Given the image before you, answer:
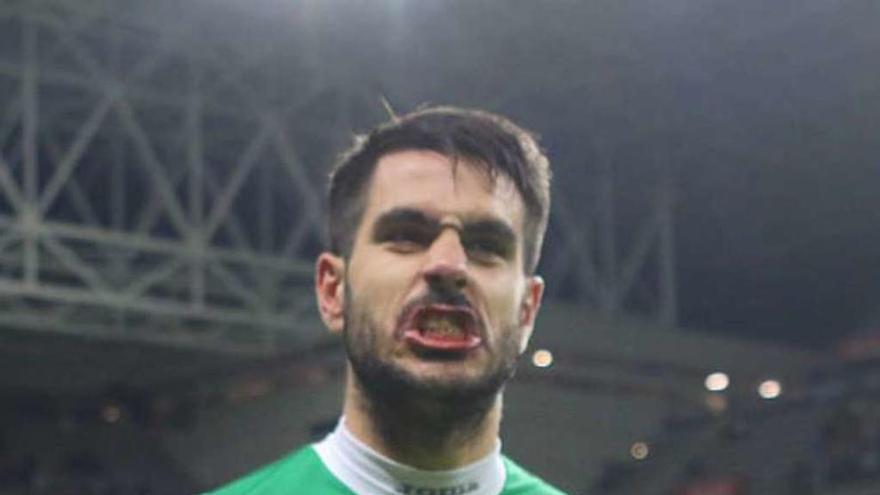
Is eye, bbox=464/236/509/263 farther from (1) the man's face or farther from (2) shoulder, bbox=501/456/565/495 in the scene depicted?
(2) shoulder, bbox=501/456/565/495

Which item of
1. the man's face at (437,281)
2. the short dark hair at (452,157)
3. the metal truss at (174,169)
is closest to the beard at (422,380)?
the man's face at (437,281)

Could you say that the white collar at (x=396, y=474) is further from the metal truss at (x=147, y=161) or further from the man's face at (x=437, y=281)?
the metal truss at (x=147, y=161)

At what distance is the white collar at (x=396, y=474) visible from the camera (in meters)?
2.35

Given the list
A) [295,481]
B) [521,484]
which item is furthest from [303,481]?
[521,484]

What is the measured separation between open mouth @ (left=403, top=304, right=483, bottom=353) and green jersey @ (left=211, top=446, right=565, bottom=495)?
27 centimetres

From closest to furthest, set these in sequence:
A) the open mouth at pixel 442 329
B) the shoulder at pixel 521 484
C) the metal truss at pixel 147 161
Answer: the open mouth at pixel 442 329 < the shoulder at pixel 521 484 < the metal truss at pixel 147 161

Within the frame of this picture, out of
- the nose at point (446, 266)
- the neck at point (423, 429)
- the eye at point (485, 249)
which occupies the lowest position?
the neck at point (423, 429)

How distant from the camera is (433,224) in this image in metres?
2.34

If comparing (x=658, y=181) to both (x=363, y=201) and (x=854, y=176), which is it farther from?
(x=363, y=201)

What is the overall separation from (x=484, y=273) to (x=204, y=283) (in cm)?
2043

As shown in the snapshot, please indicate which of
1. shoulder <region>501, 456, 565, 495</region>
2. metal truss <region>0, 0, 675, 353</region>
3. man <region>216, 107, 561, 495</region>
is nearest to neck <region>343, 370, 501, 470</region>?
man <region>216, 107, 561, 495</region>

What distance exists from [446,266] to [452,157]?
0.17 meters

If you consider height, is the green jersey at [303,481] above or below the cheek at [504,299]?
below

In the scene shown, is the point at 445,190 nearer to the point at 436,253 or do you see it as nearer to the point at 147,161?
the point at 436,253
